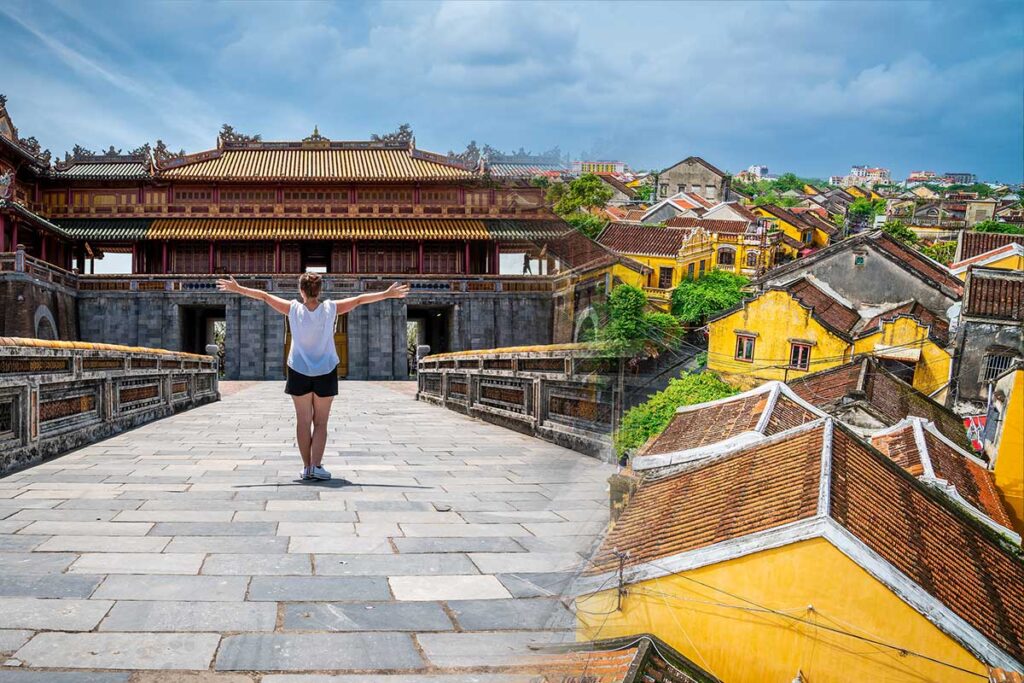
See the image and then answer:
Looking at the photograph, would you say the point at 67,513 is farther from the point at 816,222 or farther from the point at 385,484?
the point at 816,222

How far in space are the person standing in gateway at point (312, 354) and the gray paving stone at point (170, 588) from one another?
7.90 feet

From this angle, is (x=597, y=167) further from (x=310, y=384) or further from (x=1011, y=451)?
(x=1011, y=451)

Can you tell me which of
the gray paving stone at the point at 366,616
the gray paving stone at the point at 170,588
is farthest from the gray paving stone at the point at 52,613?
the gray paving stone at the point at 366,616

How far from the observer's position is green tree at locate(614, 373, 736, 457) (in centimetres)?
471

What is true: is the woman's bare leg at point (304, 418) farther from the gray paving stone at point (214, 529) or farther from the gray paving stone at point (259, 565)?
the gray paving stone at point (259, 565)

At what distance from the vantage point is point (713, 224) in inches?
180

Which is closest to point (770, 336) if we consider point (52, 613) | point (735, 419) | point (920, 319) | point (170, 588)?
point (920, 319)

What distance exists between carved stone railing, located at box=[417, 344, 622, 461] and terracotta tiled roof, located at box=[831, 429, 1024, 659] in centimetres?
175

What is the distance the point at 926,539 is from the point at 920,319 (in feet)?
6.95

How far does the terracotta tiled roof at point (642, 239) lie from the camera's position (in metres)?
3.95

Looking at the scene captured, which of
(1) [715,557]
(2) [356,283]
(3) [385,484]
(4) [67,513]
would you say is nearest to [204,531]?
(4) [67,513]

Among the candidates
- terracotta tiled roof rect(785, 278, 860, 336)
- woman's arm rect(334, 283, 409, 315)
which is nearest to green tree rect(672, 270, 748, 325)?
terracotta tiled roof rect(785, 278, 860, 336)

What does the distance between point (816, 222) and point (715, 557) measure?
2.43m

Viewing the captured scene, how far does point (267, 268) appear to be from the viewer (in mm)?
34344
